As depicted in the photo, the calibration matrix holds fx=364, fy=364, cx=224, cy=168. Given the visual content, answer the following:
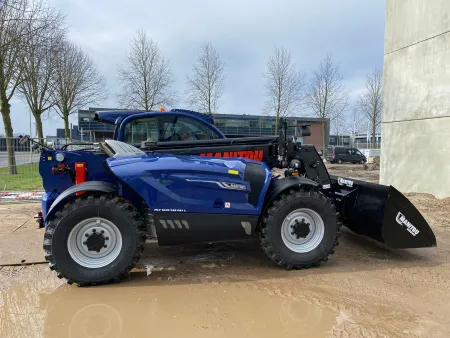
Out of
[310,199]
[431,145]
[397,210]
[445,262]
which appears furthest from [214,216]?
[431,145]

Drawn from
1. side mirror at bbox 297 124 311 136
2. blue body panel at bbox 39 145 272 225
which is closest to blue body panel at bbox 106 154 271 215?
blue body panel at bbox 39 145 272 225

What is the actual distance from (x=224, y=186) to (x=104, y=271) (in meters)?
1.56

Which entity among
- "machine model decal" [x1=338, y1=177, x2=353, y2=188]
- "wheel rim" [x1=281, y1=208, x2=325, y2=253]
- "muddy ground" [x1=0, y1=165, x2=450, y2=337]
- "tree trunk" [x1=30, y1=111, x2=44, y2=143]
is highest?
"tree trunk" [x1=30, y1=111, x2=44, y2=143]

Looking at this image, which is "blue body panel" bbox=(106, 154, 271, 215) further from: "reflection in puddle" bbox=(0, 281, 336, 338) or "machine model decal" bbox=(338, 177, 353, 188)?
"machine model decal" bbox=(338, 177, 353, 188)

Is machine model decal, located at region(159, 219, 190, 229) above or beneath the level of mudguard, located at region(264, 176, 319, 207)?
beneath

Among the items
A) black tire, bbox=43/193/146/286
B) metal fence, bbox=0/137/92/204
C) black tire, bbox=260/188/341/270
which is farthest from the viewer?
metal fence, bbox=0/137/92/204

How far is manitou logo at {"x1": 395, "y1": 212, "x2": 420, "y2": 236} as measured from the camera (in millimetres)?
4582

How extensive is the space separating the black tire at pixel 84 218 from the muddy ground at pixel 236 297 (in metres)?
0.14

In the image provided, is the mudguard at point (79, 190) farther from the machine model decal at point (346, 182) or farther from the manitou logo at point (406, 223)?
the manitou logo at point (406, 223)

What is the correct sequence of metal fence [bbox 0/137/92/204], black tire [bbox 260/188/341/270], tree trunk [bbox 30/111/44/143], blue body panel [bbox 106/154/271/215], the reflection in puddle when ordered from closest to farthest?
the reflection in puddle
blue body panel [bbox 106/154/271/215]
black tire [bbox 260/188/341/270]
metal fence [bbox 0/137/92/204]
tree trunk [bbox 30/111/44/143]

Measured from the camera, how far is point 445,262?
15.5 feet

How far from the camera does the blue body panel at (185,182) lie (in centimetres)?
388

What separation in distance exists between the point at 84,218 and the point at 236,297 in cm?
177

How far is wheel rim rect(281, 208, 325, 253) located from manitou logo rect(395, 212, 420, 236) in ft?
3.37
